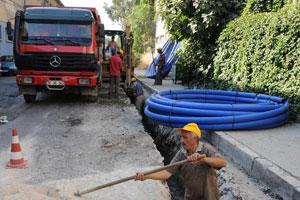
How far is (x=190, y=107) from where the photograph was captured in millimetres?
5730

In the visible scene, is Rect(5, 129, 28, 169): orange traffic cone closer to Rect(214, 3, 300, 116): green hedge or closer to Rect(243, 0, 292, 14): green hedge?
Rect(214, 3, 300, 116): green hedge

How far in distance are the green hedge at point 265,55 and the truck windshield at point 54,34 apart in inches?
180

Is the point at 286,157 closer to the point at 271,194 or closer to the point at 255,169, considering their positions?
the point at 255,169

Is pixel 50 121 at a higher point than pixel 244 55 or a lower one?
lower

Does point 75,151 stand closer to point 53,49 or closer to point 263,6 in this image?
point 53,49

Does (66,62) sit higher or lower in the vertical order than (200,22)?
lower

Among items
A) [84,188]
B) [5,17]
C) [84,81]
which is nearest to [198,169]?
[84,188]

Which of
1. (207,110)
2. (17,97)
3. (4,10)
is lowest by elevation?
(17,97)

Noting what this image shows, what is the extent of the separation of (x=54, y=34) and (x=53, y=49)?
525 millimetres

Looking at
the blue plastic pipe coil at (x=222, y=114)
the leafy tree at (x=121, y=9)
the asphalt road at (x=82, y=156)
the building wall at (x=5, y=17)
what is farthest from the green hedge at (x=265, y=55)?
the leafy tree at (x=121, y=9)

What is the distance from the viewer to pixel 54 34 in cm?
880

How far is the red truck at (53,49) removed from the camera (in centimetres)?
860

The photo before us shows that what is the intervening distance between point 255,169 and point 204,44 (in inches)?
349

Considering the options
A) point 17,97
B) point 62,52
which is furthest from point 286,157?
point 17,97
